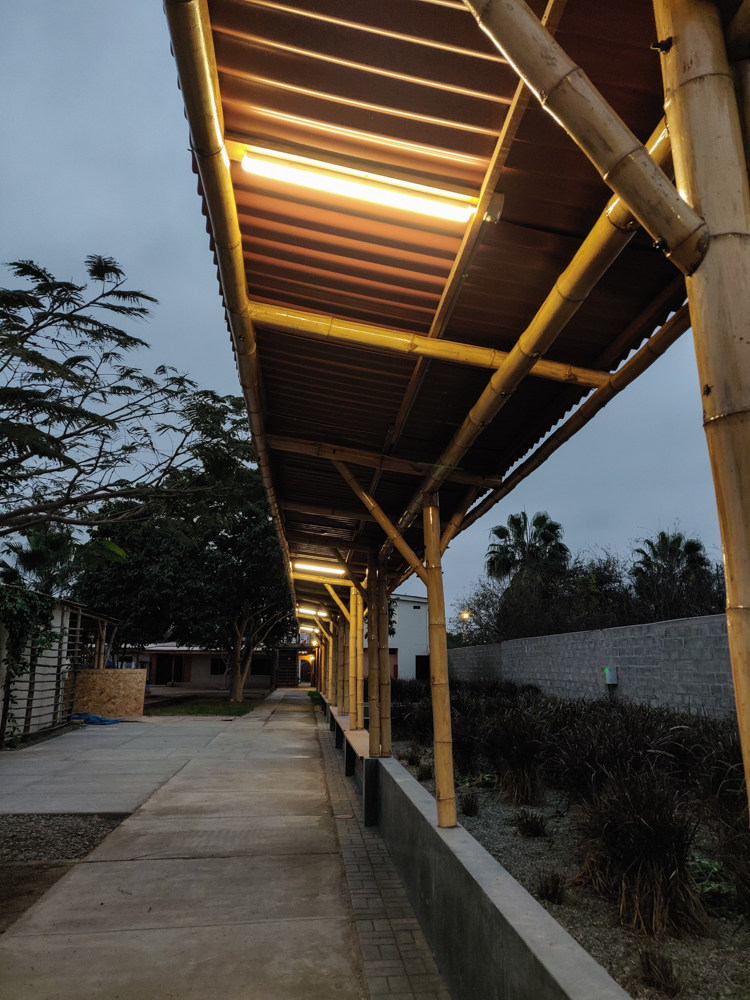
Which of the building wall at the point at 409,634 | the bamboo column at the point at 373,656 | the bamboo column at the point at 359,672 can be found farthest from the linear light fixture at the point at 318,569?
the building wall at the point at 409,634

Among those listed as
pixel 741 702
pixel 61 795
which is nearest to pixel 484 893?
pixel 741 702

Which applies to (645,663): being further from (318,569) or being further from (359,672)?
(318,569)

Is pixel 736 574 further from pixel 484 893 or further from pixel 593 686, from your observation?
pixel 593 686

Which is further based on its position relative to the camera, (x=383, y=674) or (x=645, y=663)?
(x=645, y=663)

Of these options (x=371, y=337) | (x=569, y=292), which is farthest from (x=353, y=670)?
(x=569, y=292)

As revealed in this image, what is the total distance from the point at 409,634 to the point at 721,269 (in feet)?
128

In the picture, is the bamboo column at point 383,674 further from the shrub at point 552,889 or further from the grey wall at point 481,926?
the shrub at point 552,889

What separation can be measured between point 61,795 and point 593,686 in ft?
24.1

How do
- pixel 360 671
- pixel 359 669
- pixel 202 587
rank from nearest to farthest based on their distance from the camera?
Result: pixel 359 669, pixel 360 671, pixel 202 587

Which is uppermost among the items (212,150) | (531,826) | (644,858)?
(212,150)

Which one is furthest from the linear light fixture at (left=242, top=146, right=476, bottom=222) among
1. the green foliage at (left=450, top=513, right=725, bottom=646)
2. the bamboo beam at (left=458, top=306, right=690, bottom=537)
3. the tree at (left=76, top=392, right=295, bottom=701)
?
the tree at (left=76, top=392, right=295, bottom=701)

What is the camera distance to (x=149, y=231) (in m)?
171

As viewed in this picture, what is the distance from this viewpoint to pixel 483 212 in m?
2.33

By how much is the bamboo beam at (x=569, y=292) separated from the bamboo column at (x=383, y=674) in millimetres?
3858
